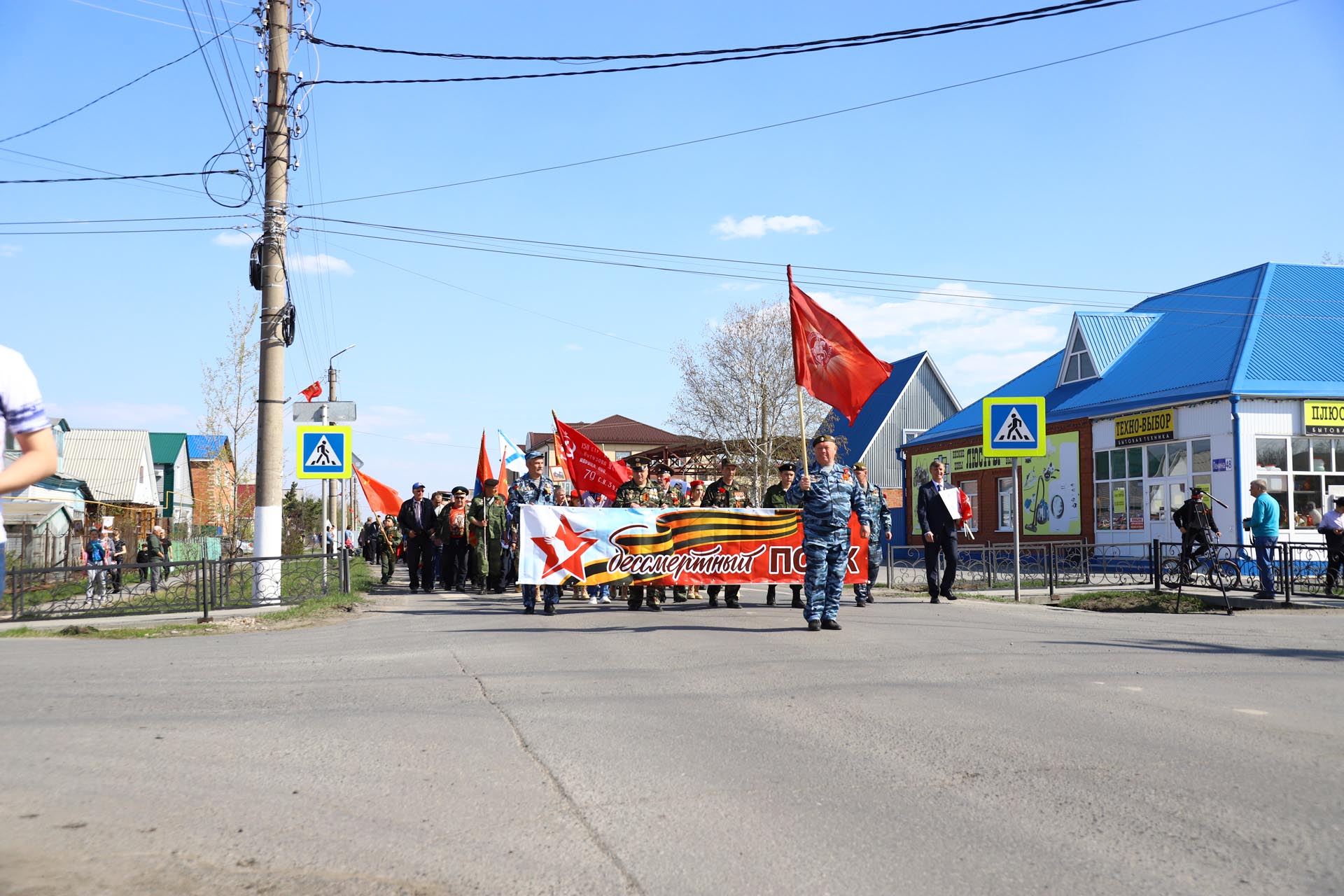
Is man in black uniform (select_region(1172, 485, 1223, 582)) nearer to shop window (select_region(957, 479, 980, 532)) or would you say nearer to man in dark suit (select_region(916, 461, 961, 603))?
man in dark suit (select_region(916, 461, 961, 603))

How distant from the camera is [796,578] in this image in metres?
14.8

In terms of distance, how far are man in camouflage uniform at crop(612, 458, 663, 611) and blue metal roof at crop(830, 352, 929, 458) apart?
39981mm

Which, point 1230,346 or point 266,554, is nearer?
point 266,554

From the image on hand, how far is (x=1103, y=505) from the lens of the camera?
103ft

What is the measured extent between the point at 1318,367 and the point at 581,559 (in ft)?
70.2

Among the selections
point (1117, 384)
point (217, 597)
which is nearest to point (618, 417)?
point (1117, 384)

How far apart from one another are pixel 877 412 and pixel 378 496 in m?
32.7

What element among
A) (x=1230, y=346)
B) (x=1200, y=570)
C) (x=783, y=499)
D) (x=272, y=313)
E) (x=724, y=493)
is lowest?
(x=1200, y=570)

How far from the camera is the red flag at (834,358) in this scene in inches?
671

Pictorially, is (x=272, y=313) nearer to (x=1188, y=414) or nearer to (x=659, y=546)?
(x=659, y=546)

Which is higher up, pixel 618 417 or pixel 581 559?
pixel 618 417

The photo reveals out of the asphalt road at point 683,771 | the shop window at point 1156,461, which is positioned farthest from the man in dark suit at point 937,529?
the shop window at point 1156,461

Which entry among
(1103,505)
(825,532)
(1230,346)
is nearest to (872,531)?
(825,532)

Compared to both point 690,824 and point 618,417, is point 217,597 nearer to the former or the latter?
point 690,824
